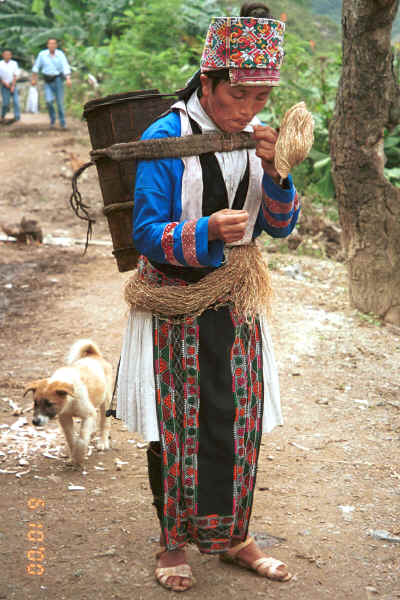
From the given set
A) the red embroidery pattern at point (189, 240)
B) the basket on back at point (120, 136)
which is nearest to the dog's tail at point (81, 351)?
the basket on back at point (120, 136)

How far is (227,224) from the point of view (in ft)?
7.30

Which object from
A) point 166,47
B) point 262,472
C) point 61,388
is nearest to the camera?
point 61,388

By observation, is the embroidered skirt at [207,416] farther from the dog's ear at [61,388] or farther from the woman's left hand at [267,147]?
the dog's ear at [61,388]

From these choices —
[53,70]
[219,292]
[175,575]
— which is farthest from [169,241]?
[53,70]

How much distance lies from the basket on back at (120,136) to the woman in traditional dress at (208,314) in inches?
13.3

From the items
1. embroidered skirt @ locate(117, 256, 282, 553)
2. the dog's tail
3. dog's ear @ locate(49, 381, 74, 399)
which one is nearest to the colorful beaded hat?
embroidered skirt @ locate(117, 256, 282, 553)

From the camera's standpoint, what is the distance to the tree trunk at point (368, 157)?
5.82 metres

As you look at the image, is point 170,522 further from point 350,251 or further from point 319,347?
point 350,251

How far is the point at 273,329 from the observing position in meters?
6.40

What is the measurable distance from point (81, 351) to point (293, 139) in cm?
266

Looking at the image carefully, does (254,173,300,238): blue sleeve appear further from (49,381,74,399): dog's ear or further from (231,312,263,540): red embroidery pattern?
(49,381,74,399): dog's ear

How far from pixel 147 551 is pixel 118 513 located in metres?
0.41

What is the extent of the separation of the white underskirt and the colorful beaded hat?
37.0 inches

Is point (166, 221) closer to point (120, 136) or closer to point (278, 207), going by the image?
point (278, 207)
